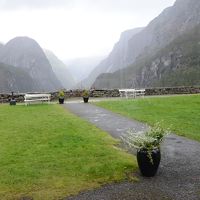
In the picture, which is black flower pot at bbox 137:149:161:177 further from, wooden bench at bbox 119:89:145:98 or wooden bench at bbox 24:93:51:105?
wooden bench at bbox 119:89:145:98

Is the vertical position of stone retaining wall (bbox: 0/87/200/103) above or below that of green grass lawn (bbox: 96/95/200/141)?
above

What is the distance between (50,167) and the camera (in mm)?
11289

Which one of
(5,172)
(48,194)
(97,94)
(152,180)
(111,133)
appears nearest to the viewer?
(48,194)

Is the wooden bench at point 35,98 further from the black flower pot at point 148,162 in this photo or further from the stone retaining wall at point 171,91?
the black flower pot at point 148,162

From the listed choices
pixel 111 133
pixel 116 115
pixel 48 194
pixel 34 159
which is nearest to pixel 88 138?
pixel 111 133

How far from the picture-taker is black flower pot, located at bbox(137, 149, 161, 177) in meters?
10.1

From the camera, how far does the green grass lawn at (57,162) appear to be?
31.5 ft

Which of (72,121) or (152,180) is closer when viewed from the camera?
(152,180)

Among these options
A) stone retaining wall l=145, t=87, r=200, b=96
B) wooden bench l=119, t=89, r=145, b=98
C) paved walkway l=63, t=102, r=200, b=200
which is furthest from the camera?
stone retaining wall l=145, t=87, r=200, b=96

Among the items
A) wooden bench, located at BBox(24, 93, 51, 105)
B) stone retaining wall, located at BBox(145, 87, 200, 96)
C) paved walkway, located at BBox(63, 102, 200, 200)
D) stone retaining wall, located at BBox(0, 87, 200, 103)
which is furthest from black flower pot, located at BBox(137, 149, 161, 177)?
stone retaining wall, located at BBox(145, 87, 200, 96)

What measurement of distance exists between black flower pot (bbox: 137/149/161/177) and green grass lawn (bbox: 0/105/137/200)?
57 cm

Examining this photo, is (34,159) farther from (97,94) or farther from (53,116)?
(97,94)

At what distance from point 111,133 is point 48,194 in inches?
318

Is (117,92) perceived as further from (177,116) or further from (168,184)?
(168,184)
